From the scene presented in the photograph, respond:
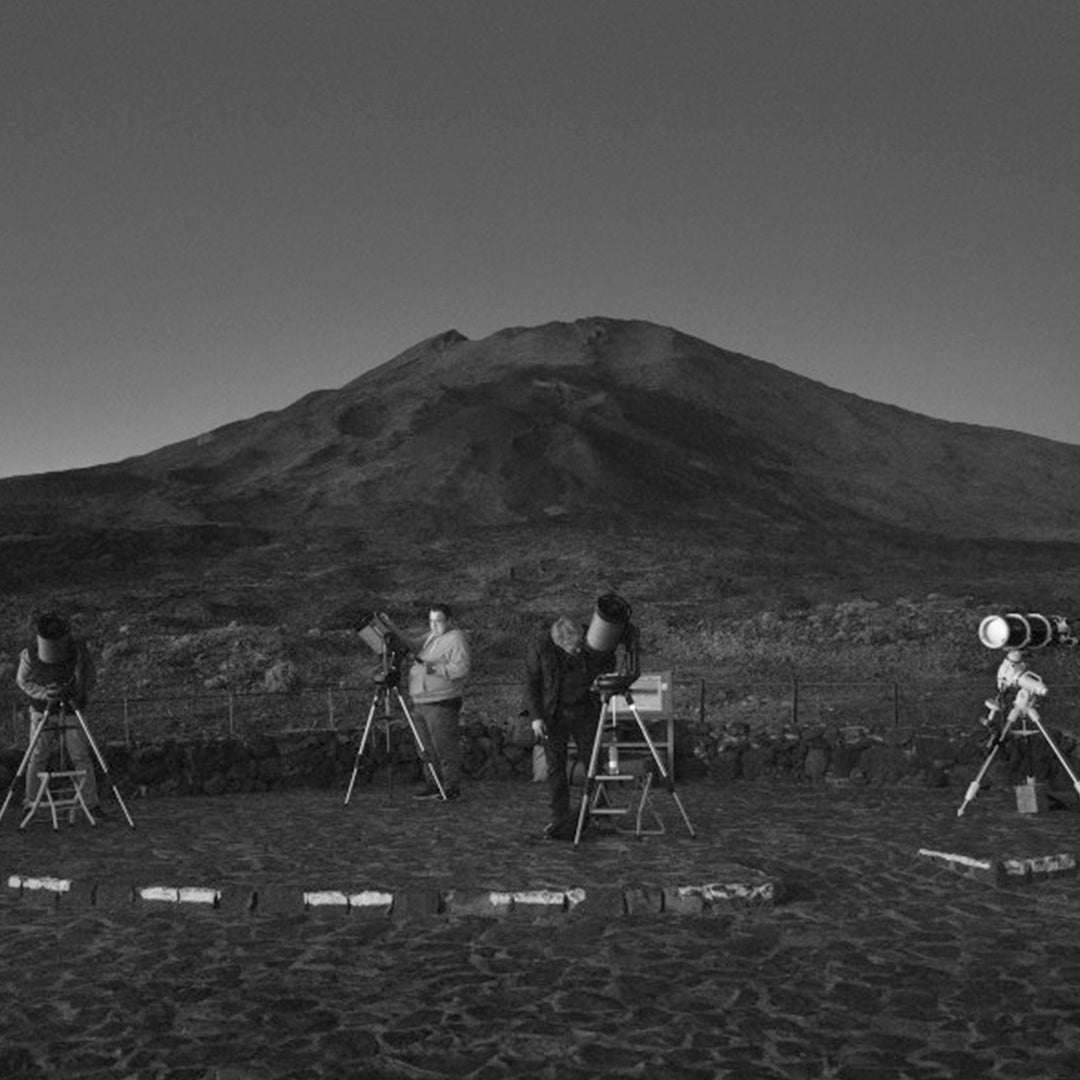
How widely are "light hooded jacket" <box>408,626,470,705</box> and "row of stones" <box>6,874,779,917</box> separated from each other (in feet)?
15.0

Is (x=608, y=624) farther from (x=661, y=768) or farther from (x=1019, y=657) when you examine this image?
(x=1019, y=657)

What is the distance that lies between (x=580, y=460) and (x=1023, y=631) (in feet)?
278

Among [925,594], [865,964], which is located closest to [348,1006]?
[865,964]

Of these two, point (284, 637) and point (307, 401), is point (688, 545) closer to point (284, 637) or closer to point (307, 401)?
point (284, 637)

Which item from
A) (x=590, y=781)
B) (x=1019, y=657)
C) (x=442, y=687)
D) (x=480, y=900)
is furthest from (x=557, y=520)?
(x=480, y=900)

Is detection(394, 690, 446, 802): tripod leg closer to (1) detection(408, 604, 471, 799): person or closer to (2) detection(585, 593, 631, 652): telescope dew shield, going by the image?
(1) detection(408, 604, 471, 799): person

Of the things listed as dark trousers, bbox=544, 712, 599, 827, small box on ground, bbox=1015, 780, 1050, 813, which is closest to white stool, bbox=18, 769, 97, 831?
dark trousers, bbox=544, 712, 599, 827

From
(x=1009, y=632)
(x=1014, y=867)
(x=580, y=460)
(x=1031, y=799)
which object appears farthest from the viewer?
(x=580, y=460)

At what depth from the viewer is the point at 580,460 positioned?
9544cm

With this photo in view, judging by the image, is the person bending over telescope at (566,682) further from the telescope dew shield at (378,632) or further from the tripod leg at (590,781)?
the telescope dew shield at (378,632)

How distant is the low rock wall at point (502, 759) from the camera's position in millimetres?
14188

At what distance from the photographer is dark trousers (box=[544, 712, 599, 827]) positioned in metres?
10.6

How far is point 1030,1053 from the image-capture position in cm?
554

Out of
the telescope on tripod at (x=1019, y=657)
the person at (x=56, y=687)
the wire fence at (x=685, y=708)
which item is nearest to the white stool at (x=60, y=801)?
the person at (x=56, y=687)
